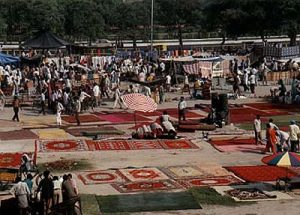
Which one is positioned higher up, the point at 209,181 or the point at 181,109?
the point at 181,109

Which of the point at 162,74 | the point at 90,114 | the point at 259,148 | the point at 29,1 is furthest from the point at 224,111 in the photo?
the point at 29,1

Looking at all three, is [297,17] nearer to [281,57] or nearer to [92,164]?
[281,57]

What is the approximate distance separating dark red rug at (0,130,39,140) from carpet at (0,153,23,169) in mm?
4188

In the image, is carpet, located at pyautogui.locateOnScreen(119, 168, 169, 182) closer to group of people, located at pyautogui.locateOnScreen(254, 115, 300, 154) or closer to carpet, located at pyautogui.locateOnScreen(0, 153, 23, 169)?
carpet, located at pyautogui.locateOnScreen(0, 153, 23, 169)

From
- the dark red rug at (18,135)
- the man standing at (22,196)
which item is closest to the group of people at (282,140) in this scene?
the dark red rug at (18,135)

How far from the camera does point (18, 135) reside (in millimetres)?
32125

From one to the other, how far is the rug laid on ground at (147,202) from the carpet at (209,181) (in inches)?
46.1

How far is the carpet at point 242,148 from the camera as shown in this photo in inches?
1135

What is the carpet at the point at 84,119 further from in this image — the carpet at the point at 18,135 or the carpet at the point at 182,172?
the carpet at the point at 182,172

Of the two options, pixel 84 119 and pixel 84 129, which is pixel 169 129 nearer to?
pixel 84 129

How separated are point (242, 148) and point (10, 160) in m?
9.48

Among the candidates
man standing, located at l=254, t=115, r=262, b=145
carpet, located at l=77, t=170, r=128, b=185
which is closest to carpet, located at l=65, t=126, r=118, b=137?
man standing, located at l=254, t=115, r=262, b=145

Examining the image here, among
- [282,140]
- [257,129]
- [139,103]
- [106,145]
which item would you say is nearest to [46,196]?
[106,145]

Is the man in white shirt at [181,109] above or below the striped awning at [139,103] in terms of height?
below
